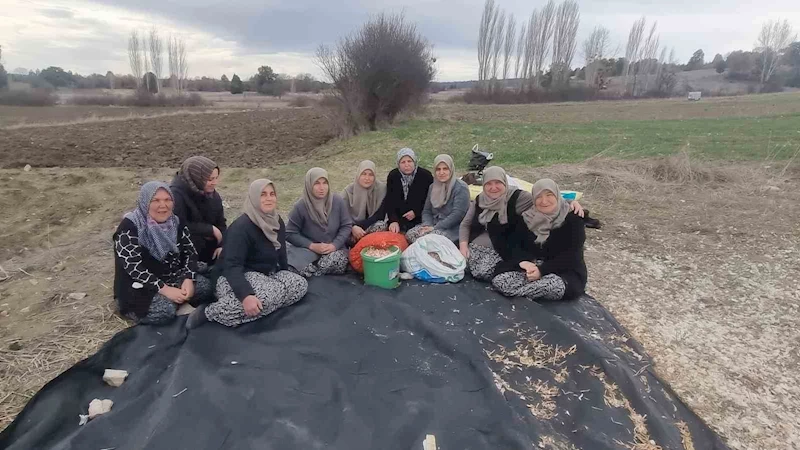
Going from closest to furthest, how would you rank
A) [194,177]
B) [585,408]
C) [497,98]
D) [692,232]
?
1. [585,408]
2. [194,177]
3. [692,232]
4. [497,98]

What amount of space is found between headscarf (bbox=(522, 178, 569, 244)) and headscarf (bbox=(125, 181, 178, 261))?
106 inches

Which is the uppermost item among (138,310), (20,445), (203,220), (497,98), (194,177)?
(497,98)

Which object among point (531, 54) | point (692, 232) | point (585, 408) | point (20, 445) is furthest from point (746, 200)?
point (531, 54)

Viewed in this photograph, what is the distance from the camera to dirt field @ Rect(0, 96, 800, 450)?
9.52 feet

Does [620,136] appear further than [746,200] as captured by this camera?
Yes

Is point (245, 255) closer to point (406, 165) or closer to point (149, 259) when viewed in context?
point (149, 259)

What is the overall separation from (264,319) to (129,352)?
2.71 ft

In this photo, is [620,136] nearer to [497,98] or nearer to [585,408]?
[585,408]

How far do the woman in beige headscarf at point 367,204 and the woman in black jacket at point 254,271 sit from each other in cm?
118

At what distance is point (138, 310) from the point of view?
3.23 m

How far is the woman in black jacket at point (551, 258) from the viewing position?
11.9 feet

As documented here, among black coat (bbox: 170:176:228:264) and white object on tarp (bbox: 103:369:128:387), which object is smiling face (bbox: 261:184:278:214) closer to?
black coat (bbox: 170:176:228:264)

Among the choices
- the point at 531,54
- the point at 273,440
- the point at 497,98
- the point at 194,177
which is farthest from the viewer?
the point at 531,54

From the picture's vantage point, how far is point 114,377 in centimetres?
264
